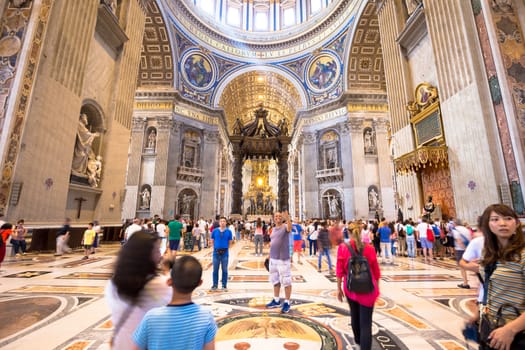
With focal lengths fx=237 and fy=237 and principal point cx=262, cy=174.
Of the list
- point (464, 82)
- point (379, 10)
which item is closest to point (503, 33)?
point (464, 82)

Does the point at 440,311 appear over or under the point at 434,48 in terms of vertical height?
under

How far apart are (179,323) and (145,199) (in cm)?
2071

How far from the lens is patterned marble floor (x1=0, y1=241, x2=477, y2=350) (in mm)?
2371

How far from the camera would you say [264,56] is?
87.7 feet

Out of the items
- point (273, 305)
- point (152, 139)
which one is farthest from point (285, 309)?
point (152, 139)

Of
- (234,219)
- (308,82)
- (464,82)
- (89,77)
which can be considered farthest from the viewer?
(308,82)

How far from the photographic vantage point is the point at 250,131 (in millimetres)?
19031

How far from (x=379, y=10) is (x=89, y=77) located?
14580 millimetres

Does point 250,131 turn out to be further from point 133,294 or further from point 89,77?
point 133,294

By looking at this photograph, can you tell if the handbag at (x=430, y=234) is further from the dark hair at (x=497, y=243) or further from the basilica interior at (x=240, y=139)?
the dark hair at (x=497, y=243)

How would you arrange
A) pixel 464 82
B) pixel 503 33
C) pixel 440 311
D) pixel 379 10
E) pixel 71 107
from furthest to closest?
1. pixel 379 10
2. pixel 71 107
3. pixel 464 82
4. pixel 503 33
5. pixel 440 311

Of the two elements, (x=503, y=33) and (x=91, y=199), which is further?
(x=91, y=199)

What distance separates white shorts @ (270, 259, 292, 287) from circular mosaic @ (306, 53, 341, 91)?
23129mm

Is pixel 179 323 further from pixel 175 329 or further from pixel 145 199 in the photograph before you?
pixel 145 199
